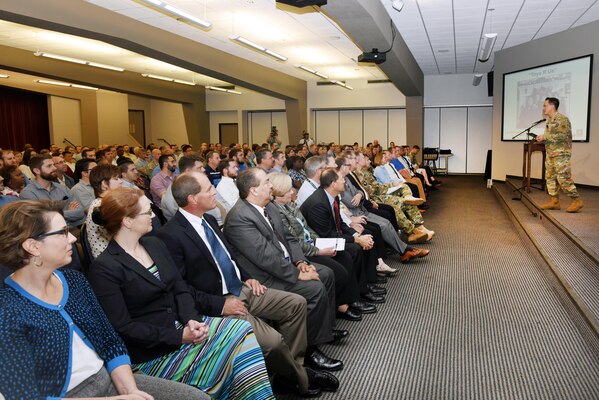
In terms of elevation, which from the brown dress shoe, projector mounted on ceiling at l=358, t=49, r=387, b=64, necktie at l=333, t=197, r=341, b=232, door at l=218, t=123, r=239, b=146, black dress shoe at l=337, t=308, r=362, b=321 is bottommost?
black dress shoe at l=337, t=308, r=362, b=321

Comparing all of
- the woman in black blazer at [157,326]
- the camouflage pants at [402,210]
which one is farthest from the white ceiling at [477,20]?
the woman in black blazer at [157,326]

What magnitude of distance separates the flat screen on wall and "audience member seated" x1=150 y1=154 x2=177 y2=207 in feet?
25.9

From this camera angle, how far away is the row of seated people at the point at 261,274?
2.21 metres

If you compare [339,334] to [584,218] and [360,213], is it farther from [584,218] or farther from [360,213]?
[584,218]

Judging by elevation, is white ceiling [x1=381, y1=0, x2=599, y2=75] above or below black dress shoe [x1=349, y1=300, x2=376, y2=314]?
above

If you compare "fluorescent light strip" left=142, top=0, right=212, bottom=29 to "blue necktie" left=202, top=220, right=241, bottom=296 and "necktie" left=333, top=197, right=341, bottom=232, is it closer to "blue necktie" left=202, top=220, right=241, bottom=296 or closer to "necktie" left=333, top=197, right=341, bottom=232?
"necktie" left=333, top=197, right=341, bottom=232

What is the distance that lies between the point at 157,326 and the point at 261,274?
110cm

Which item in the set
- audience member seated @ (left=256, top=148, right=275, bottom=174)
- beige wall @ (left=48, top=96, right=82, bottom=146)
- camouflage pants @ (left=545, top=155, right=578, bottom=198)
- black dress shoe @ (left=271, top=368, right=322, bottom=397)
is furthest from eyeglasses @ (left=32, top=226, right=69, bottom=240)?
beige wall @ (left=48, top=96, right=82, bottom=146)

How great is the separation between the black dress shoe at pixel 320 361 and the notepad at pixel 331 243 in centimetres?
99

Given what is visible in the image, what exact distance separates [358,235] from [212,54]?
25.1ft

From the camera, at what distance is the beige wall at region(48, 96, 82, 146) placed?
1753 cm

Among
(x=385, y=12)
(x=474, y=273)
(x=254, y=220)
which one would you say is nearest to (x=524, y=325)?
(x=474, y=273)

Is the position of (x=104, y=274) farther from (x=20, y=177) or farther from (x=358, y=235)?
(x=20, y=177)

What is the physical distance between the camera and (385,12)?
26.3ft
